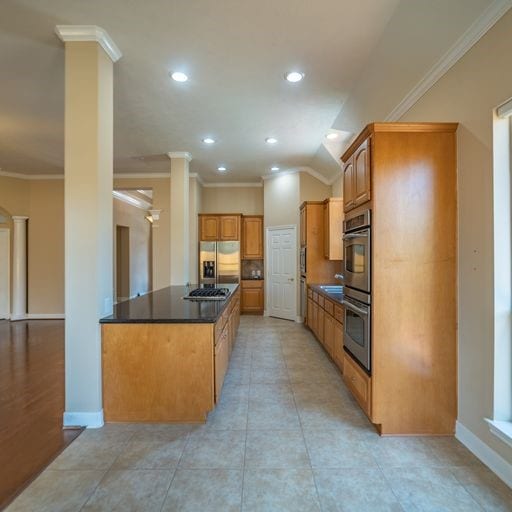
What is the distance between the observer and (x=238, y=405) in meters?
2.78

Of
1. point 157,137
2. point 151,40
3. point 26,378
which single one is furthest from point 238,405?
point 157,137

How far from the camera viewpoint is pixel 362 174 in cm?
Answer: 246

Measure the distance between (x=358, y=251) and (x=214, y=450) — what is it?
6.09ft

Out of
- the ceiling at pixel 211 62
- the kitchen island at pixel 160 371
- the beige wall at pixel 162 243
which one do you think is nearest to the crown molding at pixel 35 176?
the beige wall at pixel 162 243

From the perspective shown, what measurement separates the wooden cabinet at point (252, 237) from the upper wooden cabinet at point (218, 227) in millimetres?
264

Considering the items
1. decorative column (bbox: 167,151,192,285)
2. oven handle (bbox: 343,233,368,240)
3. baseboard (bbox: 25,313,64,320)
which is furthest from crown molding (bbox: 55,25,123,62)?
baseboard (bbox: 25,313,64,320)

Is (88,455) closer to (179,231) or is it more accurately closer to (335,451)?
(335,451)

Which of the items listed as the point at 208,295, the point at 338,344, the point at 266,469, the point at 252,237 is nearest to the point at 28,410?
the point at 208,295

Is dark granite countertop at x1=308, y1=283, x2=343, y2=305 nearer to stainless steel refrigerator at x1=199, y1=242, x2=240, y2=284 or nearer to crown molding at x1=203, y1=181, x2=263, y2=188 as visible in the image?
stainless steel refrigerator at x1=199, y1=242, x2=240, y2=284

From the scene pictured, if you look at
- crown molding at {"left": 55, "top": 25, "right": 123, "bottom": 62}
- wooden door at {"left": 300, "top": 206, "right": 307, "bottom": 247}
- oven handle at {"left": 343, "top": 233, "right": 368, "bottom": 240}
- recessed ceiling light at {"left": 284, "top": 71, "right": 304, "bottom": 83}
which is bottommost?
oven handle at {"left": 343, "top": 233, "right": 368, "bottom": 240}

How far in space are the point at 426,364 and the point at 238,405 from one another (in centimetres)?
162

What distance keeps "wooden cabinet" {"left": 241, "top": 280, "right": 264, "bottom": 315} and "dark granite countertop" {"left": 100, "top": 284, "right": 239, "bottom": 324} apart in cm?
374

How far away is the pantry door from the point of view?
6.44m

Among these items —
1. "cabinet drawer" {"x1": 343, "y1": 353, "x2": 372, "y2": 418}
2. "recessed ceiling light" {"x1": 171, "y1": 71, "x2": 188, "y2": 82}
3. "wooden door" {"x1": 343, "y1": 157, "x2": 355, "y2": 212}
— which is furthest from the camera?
"recessed ceiling light" {"x1": 171, "y1": 71, "x2": 188, "y2": 82}
